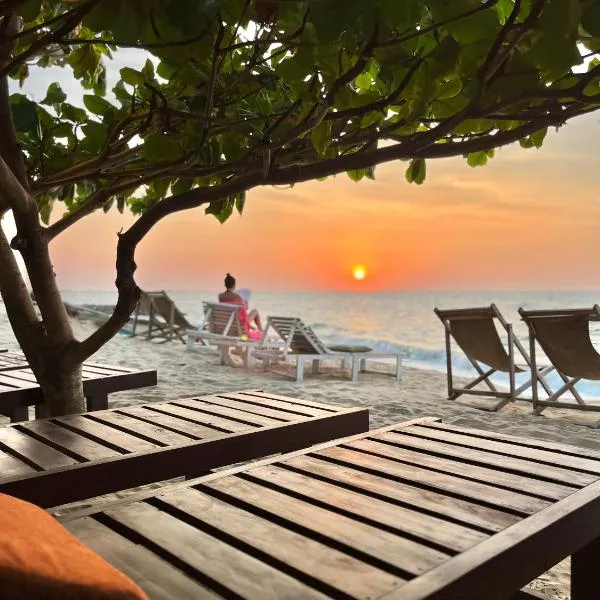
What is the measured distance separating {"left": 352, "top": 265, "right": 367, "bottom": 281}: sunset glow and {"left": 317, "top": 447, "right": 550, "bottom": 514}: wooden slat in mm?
40219

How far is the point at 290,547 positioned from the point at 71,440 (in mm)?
1120

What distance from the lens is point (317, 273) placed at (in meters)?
46.1

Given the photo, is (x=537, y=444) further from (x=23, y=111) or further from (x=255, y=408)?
(x=23, y=111)

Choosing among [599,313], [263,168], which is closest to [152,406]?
[263,168]

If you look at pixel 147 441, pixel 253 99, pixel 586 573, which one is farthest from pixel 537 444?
pixel 253 99

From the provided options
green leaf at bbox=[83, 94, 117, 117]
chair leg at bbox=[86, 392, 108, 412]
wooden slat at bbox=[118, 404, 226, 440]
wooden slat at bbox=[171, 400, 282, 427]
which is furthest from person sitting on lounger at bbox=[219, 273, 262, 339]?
green leaf at bbox=[83, 94, 117, 117]

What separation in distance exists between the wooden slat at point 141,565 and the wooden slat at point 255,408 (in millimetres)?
1167

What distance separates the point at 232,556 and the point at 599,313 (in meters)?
4.71

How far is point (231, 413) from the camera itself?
8.45ft

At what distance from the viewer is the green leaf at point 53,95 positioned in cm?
200

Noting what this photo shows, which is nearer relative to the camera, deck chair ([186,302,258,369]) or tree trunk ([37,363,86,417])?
tree trunk ([37,363,86,417])

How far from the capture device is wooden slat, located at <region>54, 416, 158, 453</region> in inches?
79.3

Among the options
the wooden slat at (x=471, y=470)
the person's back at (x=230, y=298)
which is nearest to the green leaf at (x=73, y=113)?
the wooden slat at (x=471, y=470)

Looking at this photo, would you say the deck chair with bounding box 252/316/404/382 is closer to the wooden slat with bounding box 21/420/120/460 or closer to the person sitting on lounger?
the person sitting on lounger
